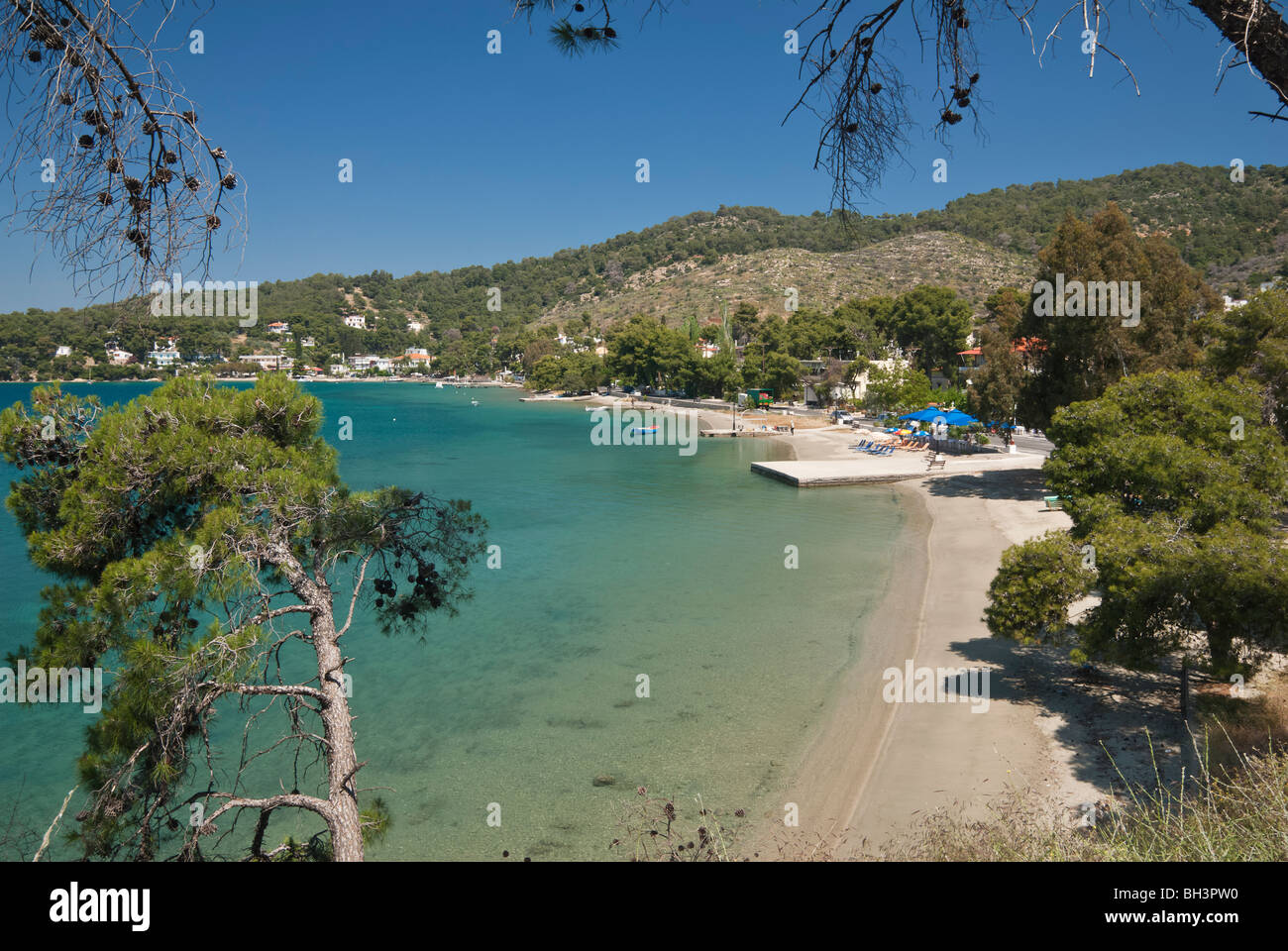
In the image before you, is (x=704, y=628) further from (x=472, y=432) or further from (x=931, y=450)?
(x=472, y=432)

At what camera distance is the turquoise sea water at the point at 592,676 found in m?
10.1

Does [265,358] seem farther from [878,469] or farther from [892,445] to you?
[878,469]

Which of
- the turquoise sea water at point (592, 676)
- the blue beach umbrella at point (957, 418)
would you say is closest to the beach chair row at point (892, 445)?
the blue beach umbrella at point (957, 418)

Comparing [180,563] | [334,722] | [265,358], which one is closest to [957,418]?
[334,722]

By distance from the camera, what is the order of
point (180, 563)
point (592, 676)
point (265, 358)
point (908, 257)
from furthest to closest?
point (265, 358) < point (908, 257) < point (592, 676) < point (180, 563)

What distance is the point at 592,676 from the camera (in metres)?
14.5

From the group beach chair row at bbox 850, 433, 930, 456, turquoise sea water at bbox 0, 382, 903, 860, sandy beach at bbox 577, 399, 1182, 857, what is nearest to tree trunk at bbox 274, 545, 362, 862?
sandy beach at bbox 577, 399, 1182, 857

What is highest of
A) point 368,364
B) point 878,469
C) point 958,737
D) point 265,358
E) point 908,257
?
point 908,257

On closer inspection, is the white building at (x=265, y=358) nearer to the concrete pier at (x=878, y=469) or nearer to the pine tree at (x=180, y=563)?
the concrete pier at (x=878, y=469)

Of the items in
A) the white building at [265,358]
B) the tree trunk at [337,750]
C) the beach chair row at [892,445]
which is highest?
the white building at [265,358]

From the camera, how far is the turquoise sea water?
10.1 metres

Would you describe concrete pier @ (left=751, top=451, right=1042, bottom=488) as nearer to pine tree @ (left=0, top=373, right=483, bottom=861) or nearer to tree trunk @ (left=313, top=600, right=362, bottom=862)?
pine tree @ (left=0, top=373, right=483, bottom=861)

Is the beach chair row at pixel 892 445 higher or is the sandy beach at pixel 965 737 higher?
the beach chair row at pixel 892 445
